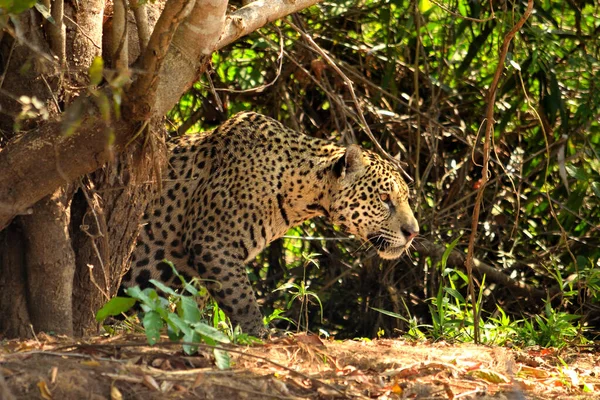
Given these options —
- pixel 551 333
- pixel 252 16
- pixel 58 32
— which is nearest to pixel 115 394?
pixel 58 32

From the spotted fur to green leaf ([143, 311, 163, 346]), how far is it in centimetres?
251

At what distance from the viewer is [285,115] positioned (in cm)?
814

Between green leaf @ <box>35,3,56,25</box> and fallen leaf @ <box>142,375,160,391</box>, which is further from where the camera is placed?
green leaf @ <box>35,3,56,25</box>

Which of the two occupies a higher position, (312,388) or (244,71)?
(244,71)

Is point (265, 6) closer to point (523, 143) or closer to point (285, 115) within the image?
point (285, 115)

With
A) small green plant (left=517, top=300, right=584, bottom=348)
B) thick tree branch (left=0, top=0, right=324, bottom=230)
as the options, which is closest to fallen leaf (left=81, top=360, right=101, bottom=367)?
thick tree branch (left=0, top=0, right=324, bottom=230)

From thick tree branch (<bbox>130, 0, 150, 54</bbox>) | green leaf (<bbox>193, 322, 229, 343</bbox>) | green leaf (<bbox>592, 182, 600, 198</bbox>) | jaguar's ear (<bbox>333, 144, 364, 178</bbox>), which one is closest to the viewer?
green leaf (<bbox>193, 322, 229, 343</bbox>)

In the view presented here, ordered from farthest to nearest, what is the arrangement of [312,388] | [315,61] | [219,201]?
[315,61] → [219,201] → [312,388]

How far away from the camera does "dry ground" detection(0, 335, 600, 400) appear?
325cm

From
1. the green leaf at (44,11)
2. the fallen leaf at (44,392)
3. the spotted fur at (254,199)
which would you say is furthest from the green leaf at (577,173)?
the fallen leaf at (44,392)

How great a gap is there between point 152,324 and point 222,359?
30 centimetres

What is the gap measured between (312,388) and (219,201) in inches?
104

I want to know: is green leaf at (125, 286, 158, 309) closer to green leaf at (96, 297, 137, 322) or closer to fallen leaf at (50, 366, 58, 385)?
green leaf at (96, 297, 137, 322)

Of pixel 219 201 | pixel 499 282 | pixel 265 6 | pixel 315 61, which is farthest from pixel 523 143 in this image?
pixel 265 6
